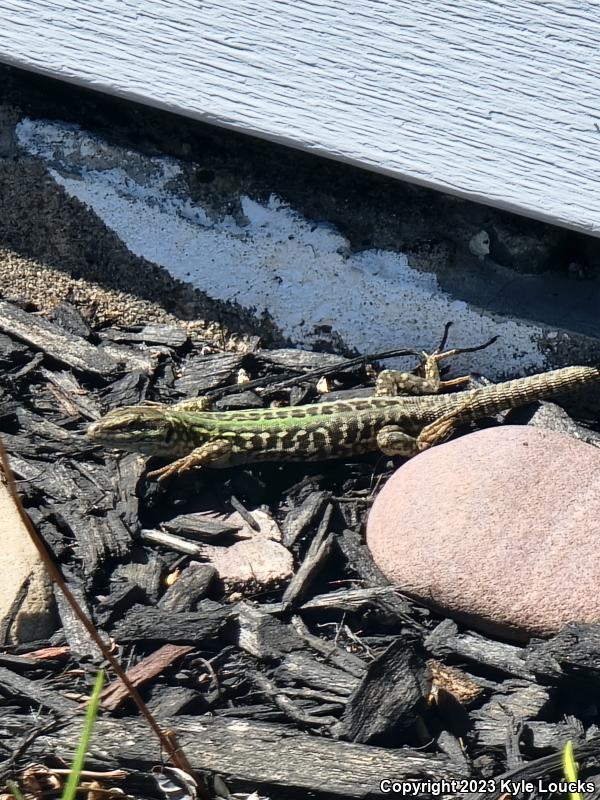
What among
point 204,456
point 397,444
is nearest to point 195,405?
point 204,456

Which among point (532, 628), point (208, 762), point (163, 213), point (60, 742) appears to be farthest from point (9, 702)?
point (163, 213)

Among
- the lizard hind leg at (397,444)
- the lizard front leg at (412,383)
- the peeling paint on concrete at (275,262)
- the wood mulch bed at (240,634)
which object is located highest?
the peeling paint on concrete at (275,262)

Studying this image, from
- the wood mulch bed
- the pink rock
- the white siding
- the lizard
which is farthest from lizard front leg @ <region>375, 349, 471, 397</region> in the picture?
the white siding

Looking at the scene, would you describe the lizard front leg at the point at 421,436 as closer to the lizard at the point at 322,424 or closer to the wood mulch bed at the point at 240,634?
the lizard at the point at 322,424

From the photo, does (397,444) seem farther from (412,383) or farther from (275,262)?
(275,262)

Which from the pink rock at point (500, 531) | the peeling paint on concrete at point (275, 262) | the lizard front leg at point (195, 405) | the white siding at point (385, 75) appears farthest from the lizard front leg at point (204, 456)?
the white siding at point (385, 75)

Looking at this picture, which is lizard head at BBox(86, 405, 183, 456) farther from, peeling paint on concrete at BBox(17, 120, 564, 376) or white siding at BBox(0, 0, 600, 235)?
white siding at BBox(0, 0, 600, 235)

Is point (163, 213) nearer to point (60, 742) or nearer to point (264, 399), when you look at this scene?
point (264, 399)
